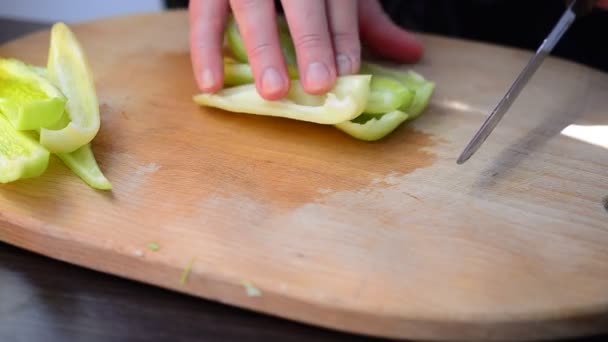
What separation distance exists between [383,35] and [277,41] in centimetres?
37

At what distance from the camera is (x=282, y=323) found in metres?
0.85

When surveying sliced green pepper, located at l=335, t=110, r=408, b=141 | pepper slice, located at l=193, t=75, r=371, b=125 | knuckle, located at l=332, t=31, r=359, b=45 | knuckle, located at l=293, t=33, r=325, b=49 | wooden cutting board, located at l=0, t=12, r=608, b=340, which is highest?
knuckle, located at l=293, t=33, r=325, b=49

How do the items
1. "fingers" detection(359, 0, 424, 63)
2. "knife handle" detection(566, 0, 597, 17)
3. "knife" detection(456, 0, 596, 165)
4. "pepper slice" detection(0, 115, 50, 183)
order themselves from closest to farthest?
"pepper slice" detection(0, 115, 50, 183), "knife" detection(456, 0, 596, 165), "knife handle" detection(566, 0, 597, 17), "fingers" detection(359, 0, 424, 63)

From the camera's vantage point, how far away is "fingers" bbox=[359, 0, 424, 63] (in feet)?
4.89

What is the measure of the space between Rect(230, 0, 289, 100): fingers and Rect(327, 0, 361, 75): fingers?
0.12 m

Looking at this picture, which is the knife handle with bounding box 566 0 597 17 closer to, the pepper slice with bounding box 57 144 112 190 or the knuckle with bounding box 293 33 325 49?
the knuckle with bounding box 293 33 325 49

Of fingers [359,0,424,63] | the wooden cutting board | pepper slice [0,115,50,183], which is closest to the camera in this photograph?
the wooden cutting board

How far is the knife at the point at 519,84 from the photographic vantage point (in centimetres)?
110

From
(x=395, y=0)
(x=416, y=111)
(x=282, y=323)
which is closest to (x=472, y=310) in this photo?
(x=282, y=323)

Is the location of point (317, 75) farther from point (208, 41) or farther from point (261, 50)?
point (208, 41)

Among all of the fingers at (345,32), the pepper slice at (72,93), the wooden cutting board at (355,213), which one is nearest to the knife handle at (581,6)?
the wooden cutting board at (355,213)

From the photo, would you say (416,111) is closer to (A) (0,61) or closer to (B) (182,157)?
(B) (182,157)

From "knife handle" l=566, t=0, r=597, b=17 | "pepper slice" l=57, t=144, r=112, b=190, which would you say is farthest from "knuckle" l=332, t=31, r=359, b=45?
"pepper slice" l=57, t=144, r=112, b=190

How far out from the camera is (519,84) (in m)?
1.15
